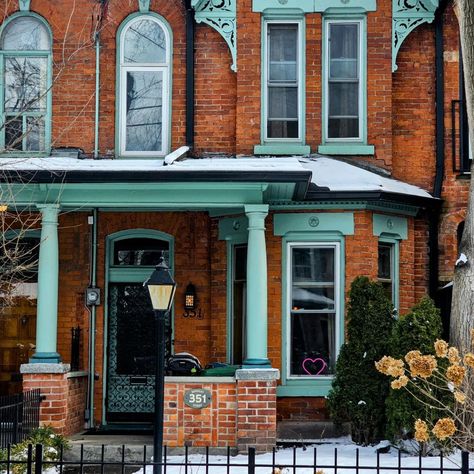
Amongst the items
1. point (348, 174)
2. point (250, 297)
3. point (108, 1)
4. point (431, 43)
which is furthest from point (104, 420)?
point (431, 43)

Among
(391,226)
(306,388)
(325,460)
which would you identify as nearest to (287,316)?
(306,388)

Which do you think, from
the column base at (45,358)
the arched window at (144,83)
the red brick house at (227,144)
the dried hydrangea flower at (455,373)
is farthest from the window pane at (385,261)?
the dried hydrangea flower at (455,373)

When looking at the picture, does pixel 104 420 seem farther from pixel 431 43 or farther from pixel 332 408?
pixel 431 43

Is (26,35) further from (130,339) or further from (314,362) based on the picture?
(314,362)

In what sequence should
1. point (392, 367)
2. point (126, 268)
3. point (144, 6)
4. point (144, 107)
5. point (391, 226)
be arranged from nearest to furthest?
point (392, 367)
point (391, 226)
point (126, 268)
point (144, 6)
point (144, 107)

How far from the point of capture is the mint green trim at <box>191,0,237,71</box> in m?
14.5

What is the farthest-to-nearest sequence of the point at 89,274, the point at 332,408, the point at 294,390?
the point at 89,274
the point at 294,390
the point at 332,408

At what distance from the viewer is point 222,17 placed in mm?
14523

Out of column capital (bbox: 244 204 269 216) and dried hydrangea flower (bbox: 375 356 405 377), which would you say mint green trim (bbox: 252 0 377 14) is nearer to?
column capital (bbox: 244 204 269 216)

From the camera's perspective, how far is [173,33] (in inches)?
580

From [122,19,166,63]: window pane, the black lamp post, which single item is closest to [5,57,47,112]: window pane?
[122,19,166,63]: window pane

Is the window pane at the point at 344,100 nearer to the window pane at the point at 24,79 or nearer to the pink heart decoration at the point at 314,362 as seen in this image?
the pink heart decoration at the point at 314,362

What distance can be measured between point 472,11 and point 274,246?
4.32m

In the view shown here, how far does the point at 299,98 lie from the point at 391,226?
8.00 feet
